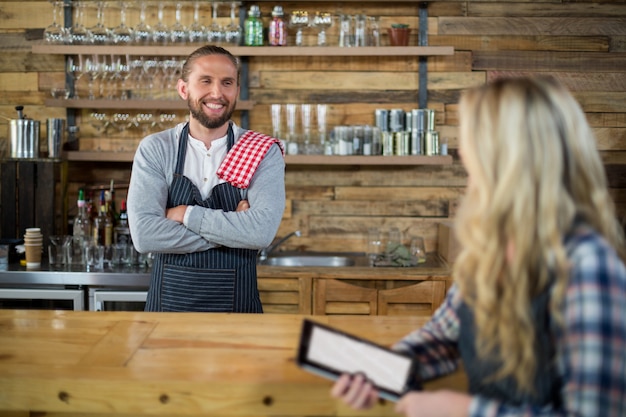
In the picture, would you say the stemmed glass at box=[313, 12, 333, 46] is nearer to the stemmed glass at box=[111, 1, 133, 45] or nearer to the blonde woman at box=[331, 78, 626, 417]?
the stemmed glass at box=[111, 1, 133, 45]

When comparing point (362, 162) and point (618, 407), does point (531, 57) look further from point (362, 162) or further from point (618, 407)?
point (618, 407)

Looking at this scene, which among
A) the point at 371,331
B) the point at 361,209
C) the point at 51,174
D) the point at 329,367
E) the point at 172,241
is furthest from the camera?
the point at 361,209

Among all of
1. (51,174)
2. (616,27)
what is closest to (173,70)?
(51,174)

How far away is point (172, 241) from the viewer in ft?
9.62

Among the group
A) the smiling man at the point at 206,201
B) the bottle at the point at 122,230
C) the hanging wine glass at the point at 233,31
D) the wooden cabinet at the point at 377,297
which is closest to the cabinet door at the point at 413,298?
the wooden cabinet at the point at 377,297

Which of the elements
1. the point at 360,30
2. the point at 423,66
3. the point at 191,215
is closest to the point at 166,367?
the point at 191,215

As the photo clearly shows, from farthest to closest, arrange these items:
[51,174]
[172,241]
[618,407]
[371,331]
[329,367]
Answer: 1. [51,174]
2. [172,241]
3. [371,331]
4. [329,367]
5. [618,407]

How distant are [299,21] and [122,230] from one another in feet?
4.87

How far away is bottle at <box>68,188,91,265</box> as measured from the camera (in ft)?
14.2

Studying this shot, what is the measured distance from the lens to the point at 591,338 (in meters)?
1.30

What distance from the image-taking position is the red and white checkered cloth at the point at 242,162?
3006 millimetres

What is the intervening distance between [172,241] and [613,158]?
9.52 ft

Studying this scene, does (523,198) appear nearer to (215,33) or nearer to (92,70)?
(215,33)

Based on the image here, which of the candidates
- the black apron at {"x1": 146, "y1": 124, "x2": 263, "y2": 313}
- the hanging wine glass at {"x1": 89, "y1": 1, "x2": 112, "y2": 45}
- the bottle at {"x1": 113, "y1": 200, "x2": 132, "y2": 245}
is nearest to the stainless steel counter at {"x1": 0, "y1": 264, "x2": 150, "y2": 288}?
the bottle at {"x1": 113, "y1": 200, "x2": 132, "y2": 245}
